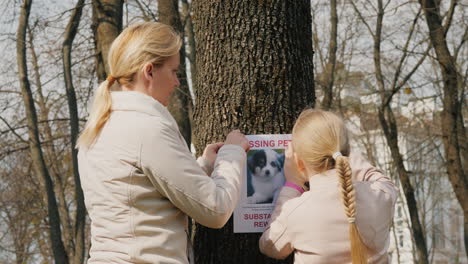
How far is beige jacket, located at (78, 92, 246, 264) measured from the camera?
2623mm

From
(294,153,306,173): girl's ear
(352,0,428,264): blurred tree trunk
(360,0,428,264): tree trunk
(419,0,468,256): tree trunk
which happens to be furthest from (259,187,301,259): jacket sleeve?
(360,0,428,264): tree trunk

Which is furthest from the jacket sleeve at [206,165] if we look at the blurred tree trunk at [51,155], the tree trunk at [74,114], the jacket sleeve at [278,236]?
the blurred tree trunk at [51,155]

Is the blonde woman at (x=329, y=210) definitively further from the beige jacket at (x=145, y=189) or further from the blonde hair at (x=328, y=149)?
the beige jacket at (x=145, y=189)

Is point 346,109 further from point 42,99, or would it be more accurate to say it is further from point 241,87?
point 241,87

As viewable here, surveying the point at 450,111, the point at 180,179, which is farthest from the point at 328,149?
the point at 450,111

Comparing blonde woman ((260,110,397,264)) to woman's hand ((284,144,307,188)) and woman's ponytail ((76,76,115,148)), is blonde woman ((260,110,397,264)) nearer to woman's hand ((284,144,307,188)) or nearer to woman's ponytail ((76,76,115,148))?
woman's hand ((284,144,307,188))

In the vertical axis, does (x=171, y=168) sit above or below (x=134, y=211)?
above

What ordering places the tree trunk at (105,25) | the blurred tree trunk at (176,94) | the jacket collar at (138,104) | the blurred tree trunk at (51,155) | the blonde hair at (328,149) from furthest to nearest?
the blurred tree trunk at (51,155) → the blurred tree trunk at (176,94) → the tree trunk at (105,25) → the blonde hair at (328,149) → the jacket collar at (138,104)

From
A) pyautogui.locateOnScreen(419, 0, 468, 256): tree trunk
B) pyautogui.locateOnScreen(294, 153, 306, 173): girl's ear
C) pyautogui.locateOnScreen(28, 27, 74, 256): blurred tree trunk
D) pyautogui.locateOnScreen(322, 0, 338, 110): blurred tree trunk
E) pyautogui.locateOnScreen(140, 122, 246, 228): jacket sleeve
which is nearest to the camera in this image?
pyautogui.locateOnScreen(140, 122, 246, 228): jacket sleeve

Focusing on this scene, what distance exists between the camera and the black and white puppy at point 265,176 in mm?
3395

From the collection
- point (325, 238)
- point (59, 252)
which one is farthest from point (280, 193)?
point (59, 252)

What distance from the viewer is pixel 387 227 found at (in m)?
3.01

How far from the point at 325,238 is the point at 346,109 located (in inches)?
614

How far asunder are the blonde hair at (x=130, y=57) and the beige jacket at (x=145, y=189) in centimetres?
5
